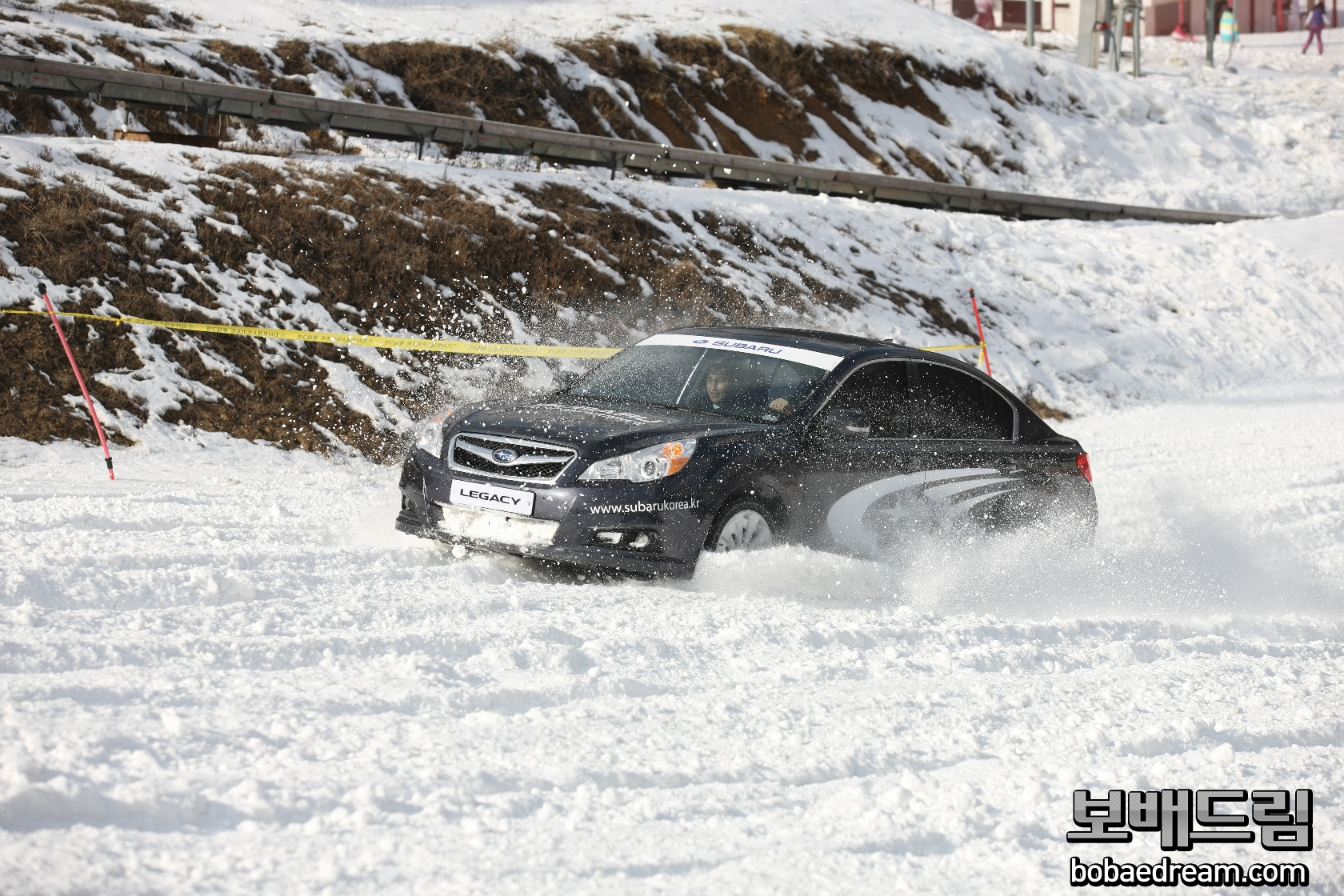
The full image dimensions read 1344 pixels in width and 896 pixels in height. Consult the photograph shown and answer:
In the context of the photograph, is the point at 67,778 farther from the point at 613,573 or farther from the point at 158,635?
the point at 613,573

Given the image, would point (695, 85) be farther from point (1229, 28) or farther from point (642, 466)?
point (1229, 28)

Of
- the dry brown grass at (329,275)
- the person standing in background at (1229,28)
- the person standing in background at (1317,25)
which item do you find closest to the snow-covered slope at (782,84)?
the dry brown grass at (329,275)

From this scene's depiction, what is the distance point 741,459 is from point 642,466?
1.76ft

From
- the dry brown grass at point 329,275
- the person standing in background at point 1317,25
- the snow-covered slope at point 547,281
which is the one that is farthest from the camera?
the person standing in background at point 1317,25

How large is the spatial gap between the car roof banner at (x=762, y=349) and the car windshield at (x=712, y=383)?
0.11ft

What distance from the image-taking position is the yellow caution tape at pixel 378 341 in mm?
11336

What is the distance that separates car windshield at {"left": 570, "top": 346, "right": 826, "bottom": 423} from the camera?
7.34 metres

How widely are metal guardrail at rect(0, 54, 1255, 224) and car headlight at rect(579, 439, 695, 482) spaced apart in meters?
13.1

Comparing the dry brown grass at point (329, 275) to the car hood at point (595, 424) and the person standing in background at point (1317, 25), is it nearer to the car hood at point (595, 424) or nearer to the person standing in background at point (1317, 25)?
the car hood at point (595, 424)

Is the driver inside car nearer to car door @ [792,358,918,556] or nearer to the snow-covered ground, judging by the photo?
car door @ [792,358,918,556]

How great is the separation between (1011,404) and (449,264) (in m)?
7.79

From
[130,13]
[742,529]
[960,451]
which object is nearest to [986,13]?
[130,13]

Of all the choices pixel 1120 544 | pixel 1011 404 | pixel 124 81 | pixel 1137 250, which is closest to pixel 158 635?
pixel 1011 404

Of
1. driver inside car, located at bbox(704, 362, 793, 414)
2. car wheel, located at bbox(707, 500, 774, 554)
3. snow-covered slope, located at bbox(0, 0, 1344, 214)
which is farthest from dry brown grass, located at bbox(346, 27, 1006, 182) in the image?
car wheel, located at bbox(707, 500, 774, 554)
